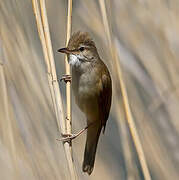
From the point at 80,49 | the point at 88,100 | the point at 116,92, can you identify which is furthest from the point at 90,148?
the point at 80,49

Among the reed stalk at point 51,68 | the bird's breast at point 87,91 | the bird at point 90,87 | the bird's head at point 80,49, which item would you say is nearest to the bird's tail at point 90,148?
the bird at point 90,87

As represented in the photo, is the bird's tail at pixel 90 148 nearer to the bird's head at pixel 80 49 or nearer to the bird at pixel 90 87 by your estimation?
the bird at pixel 90 87

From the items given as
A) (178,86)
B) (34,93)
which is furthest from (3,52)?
(178,86)

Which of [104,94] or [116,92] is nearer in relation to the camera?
[116,92]

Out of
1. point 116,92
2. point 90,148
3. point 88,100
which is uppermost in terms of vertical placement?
point 88,100

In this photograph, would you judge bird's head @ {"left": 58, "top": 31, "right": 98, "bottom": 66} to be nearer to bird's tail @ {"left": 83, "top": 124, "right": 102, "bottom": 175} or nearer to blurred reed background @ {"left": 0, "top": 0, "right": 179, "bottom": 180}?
blurred reed background @ {"left": 0, "top": 0, "right": 179, "bottom": 180}

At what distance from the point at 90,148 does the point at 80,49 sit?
0.67 meters

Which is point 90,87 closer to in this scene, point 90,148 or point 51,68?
point 90,148

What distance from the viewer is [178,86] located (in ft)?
7.29

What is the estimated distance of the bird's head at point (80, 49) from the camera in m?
2.19

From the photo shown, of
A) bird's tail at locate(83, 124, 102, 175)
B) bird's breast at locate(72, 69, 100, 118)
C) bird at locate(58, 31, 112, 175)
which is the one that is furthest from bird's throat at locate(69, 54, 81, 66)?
bird's tail at locate(83, 124, 102, 175)

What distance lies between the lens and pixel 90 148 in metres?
2.50

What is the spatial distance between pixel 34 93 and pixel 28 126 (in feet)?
0.76

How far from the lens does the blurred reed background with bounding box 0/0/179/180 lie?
2078 millimetres
